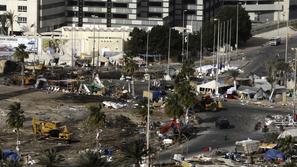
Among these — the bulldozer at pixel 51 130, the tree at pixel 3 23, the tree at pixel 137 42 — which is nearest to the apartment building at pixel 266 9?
the tree at pixel 137 42

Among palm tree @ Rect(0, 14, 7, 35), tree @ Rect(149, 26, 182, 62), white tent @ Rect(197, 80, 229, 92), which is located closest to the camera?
white tent @ Rect(197, 80, 229, 92)

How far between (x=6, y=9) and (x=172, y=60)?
29598 mm

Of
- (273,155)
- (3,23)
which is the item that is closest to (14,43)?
(3,23)

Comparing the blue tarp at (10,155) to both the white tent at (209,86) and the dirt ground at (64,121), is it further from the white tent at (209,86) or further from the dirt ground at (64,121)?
the white tent at (209,86)

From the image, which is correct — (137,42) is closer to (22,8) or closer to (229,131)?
(22,8)

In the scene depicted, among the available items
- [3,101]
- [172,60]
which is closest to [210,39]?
[172,60]

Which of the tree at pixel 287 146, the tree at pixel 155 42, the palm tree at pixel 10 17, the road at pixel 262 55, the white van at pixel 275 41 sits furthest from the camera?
the white van at pixel 275 41

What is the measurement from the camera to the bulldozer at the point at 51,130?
221 feet

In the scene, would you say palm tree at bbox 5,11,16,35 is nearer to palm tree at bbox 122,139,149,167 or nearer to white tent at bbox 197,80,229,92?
white tent at bbox 197,80,229,92

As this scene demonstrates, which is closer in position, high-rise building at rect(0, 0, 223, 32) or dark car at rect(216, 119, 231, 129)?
dark car at rect(216, 119, 231, 129)

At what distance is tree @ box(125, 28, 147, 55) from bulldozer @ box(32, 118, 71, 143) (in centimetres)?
5920

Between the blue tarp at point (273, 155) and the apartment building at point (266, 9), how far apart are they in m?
122

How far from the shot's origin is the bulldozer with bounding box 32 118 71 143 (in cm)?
6725

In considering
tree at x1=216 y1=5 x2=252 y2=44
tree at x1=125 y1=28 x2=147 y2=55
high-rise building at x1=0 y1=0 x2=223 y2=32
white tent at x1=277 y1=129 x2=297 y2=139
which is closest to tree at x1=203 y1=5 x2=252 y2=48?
tree at x1=216 y1=5 x2=252 y2=44
